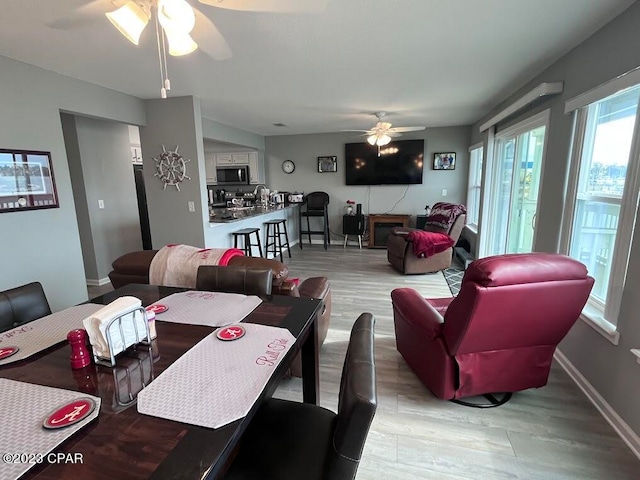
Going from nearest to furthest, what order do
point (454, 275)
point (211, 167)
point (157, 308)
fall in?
point (157, 308), point (454, 275), point (211, 167)

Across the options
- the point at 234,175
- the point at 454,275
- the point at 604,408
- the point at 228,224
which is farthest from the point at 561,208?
the point at 234,175

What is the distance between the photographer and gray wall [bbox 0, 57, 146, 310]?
2.51 metres

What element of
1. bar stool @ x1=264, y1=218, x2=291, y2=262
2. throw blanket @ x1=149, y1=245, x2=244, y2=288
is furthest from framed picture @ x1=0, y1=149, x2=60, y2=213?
bar stool @ x1=264, y1=218, x2=291, y2=262

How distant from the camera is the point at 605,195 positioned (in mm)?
2078

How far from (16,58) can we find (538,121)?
4543 millimetres

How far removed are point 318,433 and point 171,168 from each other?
142 inches

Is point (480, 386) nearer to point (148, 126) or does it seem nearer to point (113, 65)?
point (113, 65)

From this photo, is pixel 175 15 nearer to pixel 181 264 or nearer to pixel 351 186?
pixel 181 264

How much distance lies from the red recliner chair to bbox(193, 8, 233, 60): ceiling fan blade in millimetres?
2125

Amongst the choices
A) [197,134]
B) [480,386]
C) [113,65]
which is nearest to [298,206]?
[197,134]

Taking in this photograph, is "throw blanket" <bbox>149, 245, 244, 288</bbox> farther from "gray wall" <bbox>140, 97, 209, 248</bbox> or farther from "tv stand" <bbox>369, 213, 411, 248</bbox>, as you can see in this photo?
"tv stand" <bbox>369, 213, 411, 248</bbox>

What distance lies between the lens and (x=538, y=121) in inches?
116

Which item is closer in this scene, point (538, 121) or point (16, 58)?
point (16, 58)

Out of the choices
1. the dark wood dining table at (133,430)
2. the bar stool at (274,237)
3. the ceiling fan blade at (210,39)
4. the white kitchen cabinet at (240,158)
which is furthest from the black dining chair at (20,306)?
the white kitchen cabinet at (240,158)
